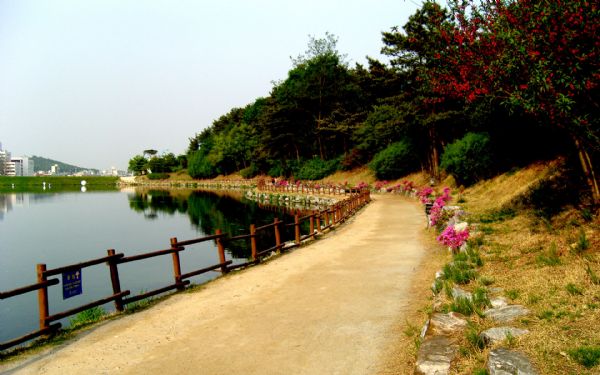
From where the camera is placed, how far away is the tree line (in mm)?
6410

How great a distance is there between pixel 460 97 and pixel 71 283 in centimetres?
1341

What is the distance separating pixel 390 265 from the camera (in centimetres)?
1040

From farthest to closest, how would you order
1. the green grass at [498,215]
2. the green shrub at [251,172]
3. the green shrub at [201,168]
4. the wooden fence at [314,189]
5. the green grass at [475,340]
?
the green shrub at [201,168], the green shrub at [251,172], the wooden fence at [314,189], the green grass at [498,215], the green grass at [475,340]

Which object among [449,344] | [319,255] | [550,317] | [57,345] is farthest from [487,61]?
[57,345]

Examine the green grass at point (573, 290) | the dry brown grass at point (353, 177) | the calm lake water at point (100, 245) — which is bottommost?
the calm lake water at point (100, 245)

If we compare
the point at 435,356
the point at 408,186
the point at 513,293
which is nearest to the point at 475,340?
the point at 435,356

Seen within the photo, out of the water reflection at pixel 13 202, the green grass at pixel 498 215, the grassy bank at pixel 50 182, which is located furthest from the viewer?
the grassy bank at pixel 50 182

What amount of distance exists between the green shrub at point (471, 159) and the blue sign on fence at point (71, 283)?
20.0 m

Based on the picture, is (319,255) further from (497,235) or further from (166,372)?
(166,372)

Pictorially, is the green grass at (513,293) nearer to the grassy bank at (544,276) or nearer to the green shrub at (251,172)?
the grassy bank at (544,276)

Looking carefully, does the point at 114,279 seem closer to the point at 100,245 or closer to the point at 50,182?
the point at 100,245

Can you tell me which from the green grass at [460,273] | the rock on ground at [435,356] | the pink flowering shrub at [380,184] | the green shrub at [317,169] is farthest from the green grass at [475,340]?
the green shrub at [317,169]

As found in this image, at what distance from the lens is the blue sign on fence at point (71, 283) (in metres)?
7.12

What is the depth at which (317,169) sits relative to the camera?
51.4m
